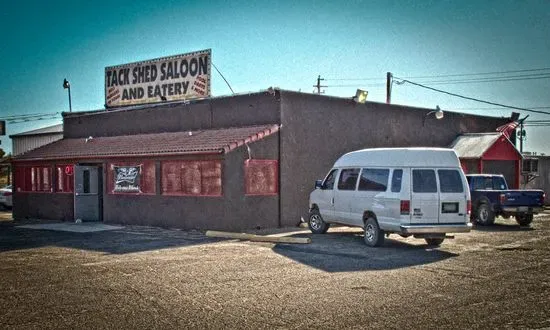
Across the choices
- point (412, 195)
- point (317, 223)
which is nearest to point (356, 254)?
point (412, 195)

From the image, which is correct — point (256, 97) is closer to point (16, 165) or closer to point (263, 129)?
point (263, 129)

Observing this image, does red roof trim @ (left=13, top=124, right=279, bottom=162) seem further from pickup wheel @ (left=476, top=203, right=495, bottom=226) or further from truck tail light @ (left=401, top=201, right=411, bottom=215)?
pickup wheel @ (left=476, top=203, right=495, bottom=226)

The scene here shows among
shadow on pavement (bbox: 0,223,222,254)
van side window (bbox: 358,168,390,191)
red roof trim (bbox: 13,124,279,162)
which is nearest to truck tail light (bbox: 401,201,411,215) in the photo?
van side window (bbox: 358,168,390,191)

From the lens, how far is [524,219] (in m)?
19.5

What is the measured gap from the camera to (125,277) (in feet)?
32.7

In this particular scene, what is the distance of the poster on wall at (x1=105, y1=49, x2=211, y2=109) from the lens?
2284 centimetres

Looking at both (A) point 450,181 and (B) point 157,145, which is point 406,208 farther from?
(B) point 157,145

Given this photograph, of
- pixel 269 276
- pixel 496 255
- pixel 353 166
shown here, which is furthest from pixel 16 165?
pixel 496 255

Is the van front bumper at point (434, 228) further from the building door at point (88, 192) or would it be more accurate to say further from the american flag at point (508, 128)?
the american flag at point (508, 128)

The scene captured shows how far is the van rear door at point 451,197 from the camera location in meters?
13.2

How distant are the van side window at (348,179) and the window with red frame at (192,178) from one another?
4398mm

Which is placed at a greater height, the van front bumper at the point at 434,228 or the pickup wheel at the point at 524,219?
the van front bumper at the point at 434,228

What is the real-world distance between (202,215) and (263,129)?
355 cm

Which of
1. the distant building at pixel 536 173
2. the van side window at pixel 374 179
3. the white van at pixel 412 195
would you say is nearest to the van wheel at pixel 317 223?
the white van at pixel 412 195
